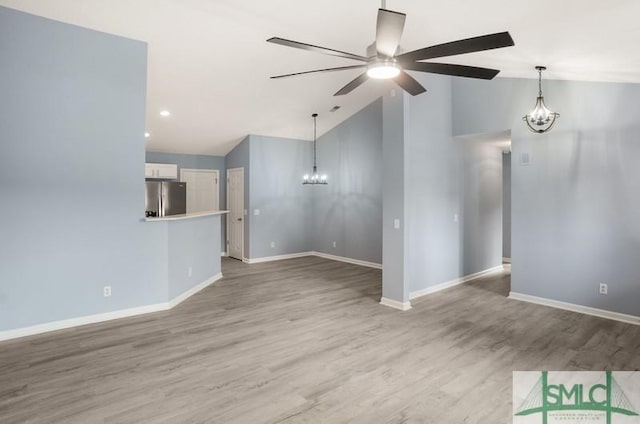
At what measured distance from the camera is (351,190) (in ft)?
25.2

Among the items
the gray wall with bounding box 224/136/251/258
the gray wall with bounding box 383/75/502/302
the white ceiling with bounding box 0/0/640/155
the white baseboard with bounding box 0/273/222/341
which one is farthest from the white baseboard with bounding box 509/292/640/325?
the gray wall with bounding box 224/136/251/258

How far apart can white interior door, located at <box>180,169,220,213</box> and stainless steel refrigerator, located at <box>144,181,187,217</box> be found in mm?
596

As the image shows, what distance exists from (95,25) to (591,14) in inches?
183

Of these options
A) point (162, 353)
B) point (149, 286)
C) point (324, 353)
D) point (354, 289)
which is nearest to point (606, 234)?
point (354, 289)

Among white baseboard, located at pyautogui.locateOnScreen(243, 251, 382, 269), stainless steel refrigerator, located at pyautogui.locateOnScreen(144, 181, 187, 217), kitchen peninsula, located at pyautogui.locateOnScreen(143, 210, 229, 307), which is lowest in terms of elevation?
white baseboard, located at pyautogui.locateOnScreen(243, 251, 382, 269)

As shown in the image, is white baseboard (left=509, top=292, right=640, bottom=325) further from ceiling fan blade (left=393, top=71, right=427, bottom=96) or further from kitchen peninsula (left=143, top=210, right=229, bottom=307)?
kitchen peninsula (left=143, top=210, right=229, bottom=307)

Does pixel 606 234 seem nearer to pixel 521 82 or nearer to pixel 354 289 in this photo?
pixel 521 82

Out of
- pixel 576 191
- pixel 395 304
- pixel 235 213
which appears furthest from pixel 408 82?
pixel 235 213

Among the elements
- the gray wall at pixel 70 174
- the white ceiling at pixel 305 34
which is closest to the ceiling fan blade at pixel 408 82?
the white ceiling at pixel 305 34

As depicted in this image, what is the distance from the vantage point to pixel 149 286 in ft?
13.9

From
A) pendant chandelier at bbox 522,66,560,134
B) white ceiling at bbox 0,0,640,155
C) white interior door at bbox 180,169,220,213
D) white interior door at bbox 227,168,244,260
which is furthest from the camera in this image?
white interior door at bbox 180,169,220,213

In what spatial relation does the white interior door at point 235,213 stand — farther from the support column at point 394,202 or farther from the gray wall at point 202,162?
the support column at point 394,202

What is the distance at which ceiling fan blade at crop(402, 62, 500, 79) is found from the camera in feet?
7.60

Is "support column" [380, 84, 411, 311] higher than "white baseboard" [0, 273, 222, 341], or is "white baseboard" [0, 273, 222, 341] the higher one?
"support column" [380, 84, 411, 311]
